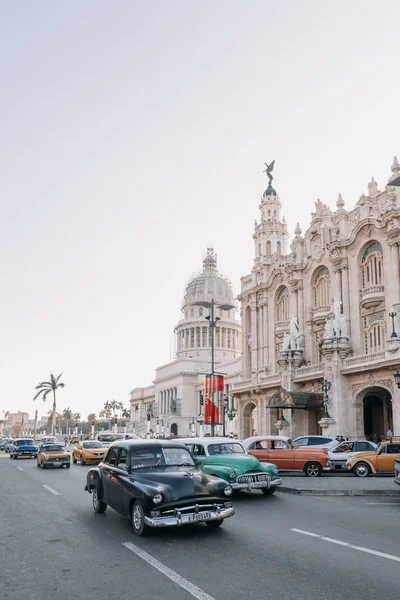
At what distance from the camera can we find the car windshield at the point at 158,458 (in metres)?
10.5

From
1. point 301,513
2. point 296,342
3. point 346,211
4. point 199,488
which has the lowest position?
point 301,513

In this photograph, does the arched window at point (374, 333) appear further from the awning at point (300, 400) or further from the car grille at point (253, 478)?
the car grille at point (253, 478)

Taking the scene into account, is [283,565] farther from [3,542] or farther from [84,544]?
[3,542]

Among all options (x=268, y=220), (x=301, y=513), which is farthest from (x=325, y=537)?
(x=268, y=220)

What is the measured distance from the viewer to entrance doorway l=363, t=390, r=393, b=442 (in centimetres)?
3825

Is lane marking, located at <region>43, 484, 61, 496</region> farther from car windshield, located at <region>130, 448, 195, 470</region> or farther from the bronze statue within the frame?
the bronze statue

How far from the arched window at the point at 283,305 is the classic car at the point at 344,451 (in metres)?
24.7

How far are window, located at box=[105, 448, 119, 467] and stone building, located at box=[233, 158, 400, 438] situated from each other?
24.4 meters

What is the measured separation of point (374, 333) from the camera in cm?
3784

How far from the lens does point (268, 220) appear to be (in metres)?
59.9

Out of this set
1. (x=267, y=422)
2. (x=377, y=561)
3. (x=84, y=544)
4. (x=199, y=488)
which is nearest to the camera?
(x=377, y=561)

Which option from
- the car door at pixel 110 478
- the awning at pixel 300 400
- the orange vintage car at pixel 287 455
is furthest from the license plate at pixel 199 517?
the awning at pixel 300 400

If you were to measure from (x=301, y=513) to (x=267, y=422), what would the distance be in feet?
115

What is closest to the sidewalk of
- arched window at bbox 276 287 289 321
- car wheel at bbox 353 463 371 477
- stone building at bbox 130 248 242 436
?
car wheel at bbox 353 463 371 477
